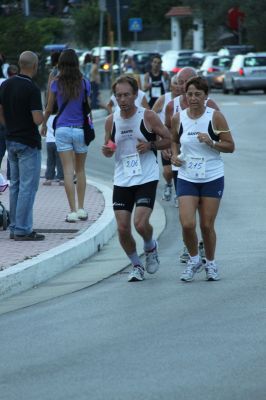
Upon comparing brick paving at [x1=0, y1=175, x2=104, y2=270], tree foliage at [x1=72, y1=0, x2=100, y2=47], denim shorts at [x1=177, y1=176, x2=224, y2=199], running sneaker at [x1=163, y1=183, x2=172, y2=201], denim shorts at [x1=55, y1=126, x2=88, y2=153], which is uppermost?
denim shorts at [x1=177, y1=176, x2=224, y2=199]

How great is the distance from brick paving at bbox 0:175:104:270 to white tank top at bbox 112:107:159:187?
129 cm

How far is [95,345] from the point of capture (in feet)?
26.3

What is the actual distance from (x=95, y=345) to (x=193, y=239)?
2.76 metres

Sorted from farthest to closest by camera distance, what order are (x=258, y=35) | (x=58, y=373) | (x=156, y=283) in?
(x=258, y=35), (x=156, y=283), (x=58, y=373)

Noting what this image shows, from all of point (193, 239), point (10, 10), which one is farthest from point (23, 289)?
point (10, 10)

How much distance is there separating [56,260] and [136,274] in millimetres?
905

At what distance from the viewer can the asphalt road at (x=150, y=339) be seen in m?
6.83

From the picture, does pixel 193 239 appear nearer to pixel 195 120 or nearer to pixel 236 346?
pixel 195 120

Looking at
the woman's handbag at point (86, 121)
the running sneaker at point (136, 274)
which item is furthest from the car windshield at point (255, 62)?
the running sneaker at point (136, 274)

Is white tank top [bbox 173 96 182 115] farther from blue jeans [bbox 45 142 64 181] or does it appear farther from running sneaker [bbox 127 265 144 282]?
blue jeans [bbox 45 142 64 181]

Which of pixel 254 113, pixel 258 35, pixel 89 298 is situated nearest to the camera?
pixel 89 298

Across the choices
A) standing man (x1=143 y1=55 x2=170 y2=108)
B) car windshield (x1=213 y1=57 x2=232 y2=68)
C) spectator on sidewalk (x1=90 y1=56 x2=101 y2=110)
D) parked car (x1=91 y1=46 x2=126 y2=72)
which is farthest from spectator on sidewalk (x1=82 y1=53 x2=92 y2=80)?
car windshield (x1=213 y1=57 x2=232 y2=68)

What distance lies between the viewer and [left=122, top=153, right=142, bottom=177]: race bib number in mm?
10625

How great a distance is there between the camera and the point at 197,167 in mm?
10531
